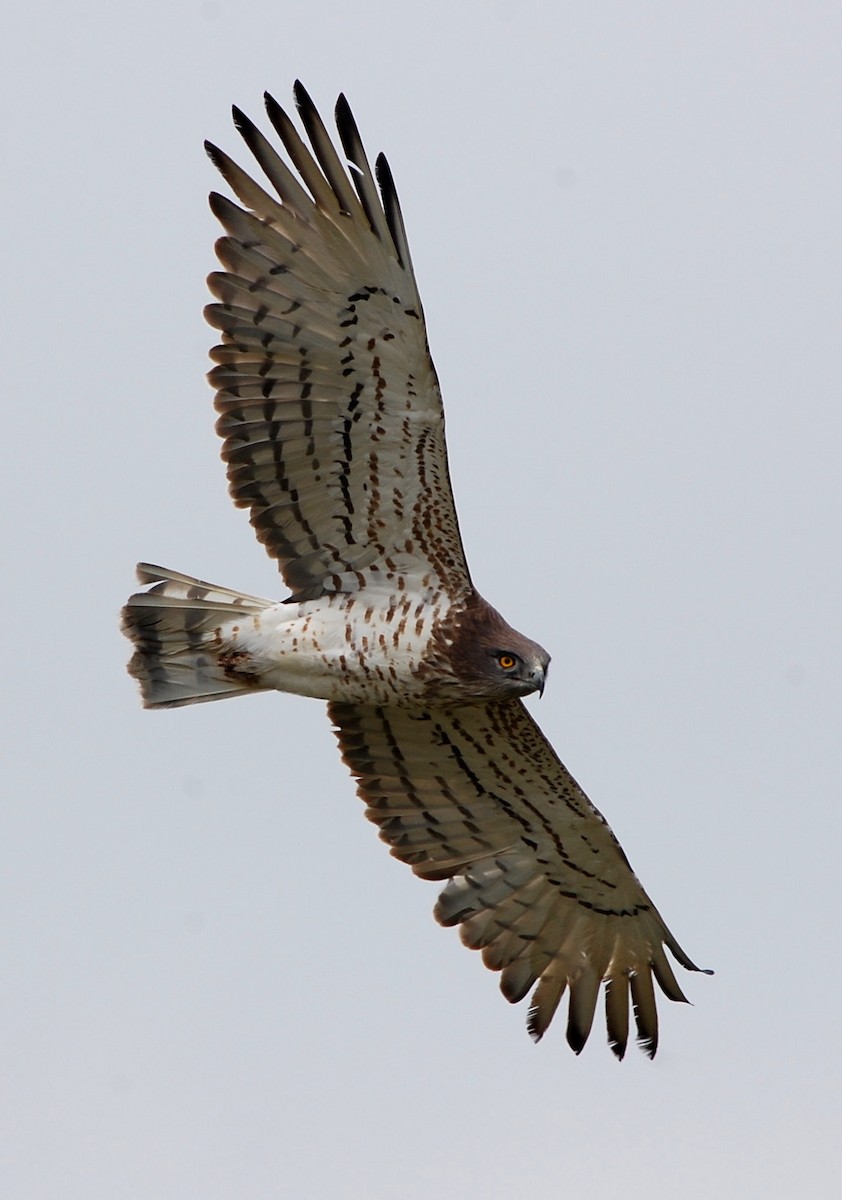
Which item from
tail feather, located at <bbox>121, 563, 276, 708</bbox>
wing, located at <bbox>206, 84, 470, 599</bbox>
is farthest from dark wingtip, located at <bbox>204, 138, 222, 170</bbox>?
tail feather, located at <bbox>121, 563, 276, 708</bbox>

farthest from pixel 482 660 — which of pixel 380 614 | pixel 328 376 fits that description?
pixel 328 376

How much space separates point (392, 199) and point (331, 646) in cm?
250

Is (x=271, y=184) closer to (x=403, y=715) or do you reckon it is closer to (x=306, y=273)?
(x=306, y=273)

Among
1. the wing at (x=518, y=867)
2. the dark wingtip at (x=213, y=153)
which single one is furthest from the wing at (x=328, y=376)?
the wing at (x=518, y=867)

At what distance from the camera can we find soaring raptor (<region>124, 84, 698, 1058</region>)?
11203 millimetres

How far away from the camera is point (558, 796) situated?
12648 mm

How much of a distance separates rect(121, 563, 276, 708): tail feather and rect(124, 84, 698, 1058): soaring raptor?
13 millimetres

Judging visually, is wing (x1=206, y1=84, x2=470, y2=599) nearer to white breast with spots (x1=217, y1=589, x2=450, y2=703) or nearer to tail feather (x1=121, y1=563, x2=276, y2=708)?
white breast with spots (x1=217, y1=589, x2=450, y2=703)

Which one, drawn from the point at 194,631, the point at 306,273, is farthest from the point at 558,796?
the point at 306,273

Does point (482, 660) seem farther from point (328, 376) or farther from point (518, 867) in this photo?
point (518, 867)

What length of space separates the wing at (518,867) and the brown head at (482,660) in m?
0.96

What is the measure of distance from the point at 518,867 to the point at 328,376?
3361mm

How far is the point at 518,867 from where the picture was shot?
510 inches

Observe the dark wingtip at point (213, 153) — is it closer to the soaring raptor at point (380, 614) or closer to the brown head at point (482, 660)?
the soaring raptor at point (380, 614)
